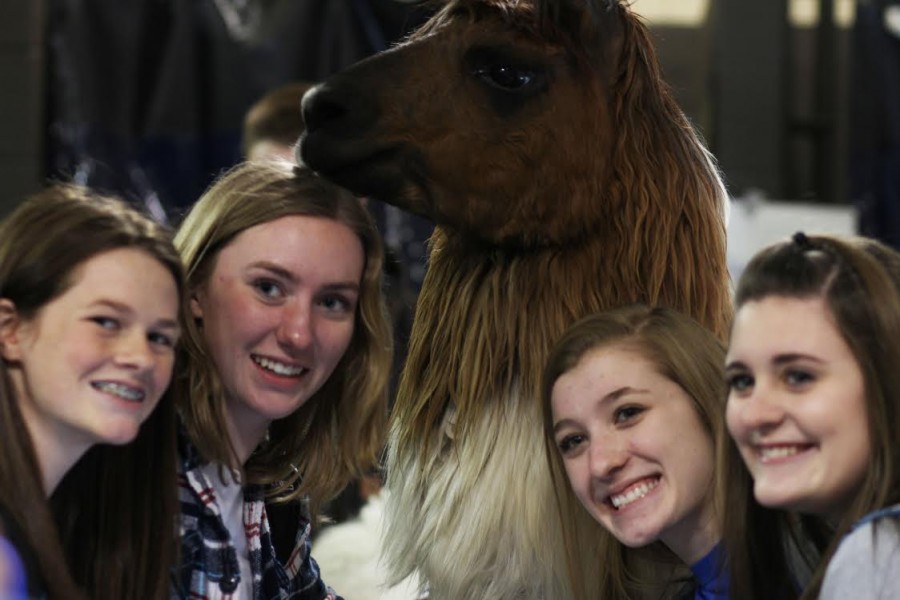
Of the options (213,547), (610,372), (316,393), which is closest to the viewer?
(610,372)

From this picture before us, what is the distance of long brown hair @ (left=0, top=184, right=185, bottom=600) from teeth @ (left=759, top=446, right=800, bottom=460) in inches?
24.5

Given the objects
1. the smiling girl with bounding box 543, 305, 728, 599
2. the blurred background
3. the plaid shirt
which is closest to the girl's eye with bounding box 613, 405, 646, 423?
the smiling girl with bounding box 543, 305, 728, 599

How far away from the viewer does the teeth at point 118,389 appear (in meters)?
1.50

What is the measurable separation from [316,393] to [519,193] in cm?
39

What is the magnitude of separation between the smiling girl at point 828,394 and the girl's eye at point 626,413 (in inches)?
7.8

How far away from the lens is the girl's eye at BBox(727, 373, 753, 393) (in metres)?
1.40

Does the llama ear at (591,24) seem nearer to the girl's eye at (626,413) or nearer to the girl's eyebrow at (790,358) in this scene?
the girl's eye at (626,413)

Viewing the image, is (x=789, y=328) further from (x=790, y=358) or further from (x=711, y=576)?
(x=711, y=576)

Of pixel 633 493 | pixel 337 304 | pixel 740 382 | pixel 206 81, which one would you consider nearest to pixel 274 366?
pixel 337 304

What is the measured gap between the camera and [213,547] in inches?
67.2

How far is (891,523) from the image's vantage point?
1.27 metres

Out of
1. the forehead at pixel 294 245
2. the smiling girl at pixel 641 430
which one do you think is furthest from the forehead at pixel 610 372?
the forehead at pixel 294 245

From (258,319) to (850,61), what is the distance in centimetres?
286

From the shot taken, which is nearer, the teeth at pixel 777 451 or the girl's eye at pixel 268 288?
the teeth at pixel 777 451
